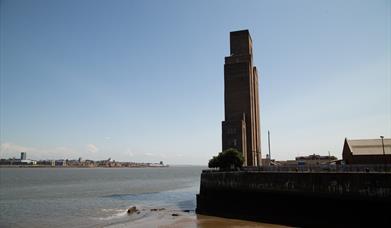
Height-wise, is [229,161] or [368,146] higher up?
[368,146]

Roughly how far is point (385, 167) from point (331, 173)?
5.56m

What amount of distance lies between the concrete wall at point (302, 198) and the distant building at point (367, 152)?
21.1 m

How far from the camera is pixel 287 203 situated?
3391 cm

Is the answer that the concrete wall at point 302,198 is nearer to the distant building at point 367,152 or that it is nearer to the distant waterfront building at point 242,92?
the distant building at point 367,152

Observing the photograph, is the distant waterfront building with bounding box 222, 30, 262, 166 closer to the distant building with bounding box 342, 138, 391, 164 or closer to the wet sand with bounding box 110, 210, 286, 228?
the distant building with bounding box 342, 138, 391, 164

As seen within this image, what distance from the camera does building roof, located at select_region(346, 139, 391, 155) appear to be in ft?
163

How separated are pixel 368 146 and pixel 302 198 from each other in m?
26.2

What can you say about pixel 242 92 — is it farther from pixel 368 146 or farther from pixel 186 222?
pixel 186 222

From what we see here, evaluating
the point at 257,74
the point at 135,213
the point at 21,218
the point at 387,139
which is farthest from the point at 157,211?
the point at 257,74

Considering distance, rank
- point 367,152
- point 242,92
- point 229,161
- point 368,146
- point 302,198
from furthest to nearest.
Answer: point 242,92
point 368,146
point 367,152
point 229,161
point 302,198

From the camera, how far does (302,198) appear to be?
33.0 meters

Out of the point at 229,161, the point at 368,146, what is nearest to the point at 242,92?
the point at 229,161

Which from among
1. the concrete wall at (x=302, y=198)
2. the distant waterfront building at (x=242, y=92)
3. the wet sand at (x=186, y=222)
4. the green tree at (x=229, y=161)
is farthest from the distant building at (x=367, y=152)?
the wet sand at (x=186, y=222)

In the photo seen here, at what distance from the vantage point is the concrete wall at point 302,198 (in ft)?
94.0
